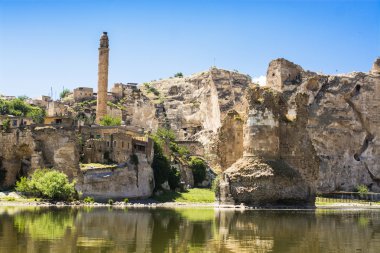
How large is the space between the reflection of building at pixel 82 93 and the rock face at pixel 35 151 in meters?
58.7

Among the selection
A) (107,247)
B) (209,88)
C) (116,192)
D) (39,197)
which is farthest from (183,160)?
(107,247)

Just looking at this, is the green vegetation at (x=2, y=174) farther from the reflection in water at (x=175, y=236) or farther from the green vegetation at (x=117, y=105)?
the green vegetation at (x=117, y=105)

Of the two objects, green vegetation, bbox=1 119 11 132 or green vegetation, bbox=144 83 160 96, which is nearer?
green vegetation, bbox=1 119 11 132

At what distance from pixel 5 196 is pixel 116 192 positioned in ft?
42.6

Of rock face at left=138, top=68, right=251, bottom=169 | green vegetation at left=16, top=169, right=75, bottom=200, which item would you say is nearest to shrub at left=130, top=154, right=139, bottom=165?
green vegetation at left=16, top=169, right=75, bottom=200

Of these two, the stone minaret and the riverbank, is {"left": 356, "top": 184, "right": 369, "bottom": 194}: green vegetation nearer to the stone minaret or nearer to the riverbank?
the riverbank

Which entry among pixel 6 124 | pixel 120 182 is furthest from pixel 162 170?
pixel 6 124

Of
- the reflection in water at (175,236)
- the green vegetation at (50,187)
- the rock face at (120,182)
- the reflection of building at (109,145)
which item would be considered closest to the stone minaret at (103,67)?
the reflection of building at (109,145)

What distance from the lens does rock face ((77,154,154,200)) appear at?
68125mm

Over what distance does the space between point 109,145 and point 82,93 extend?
61159mm

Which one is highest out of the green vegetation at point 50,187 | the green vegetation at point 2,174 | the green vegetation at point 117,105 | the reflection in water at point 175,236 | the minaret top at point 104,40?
the minaret top at point 104,40

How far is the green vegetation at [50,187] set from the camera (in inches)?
2452

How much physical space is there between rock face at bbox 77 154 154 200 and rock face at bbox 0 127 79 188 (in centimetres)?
276

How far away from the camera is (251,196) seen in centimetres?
6825
